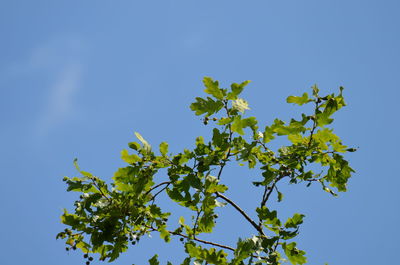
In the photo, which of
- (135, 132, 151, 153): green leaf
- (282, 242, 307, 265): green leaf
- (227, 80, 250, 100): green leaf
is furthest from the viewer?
(282, 242, 307, 265): green leaf

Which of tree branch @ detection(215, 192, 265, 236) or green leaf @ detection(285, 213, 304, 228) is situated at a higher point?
tree branch @ detection(215, 192, 265, 236)

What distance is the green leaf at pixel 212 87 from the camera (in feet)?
16.6

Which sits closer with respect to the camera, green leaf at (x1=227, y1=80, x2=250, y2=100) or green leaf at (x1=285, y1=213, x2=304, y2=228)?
green leaf at (x1=227, y1=80, x2=250, y2=100)

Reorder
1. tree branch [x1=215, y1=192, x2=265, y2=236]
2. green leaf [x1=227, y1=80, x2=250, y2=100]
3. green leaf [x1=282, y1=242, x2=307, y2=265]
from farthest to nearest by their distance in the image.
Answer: tree branch [x1=215, y1=192, x2=265, y2=236] → green leaf [x1=282, y1=242, x2=307, y2=265] → green leaf [x1=227, y1=80, x2=250, y2=100]

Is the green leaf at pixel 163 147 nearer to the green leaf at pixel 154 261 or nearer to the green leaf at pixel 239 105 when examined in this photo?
the green leaf at pixel 239 105

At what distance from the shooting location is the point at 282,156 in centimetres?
A: 568

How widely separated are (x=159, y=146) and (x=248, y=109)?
42.6 inches

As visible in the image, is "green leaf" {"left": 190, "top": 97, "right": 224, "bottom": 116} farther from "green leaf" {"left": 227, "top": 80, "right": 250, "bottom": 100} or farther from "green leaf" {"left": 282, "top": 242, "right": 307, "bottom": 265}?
"green leaf" {"left": 282, "top": 242, "right": 307, "bottom": 265}

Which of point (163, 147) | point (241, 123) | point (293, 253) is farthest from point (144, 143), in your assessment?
point (293, 253)

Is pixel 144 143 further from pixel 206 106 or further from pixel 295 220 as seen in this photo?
pixel 295 220

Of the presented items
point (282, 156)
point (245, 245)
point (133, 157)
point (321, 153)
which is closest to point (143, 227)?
point (133, 157)

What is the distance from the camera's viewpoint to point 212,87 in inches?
200

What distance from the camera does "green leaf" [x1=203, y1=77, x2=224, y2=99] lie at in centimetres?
506

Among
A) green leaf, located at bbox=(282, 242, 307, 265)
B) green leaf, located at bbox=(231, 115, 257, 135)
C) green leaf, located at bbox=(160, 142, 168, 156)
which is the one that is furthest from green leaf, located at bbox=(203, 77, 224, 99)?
green leaf, located at bbox=(282, 242, 307, 265)
